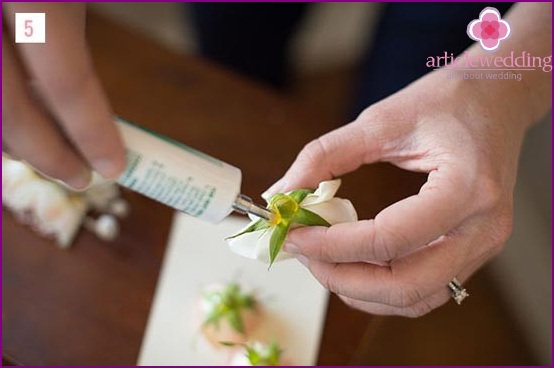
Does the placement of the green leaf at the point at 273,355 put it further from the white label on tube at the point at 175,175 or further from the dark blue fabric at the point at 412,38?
the dark blue fabric at the point at 412,38

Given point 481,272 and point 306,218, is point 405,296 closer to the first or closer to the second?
point 306,218

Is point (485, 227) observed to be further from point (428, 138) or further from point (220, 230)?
point (220, 230)

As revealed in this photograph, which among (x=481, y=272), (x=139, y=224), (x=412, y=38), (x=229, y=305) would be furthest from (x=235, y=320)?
(x=481, y=272)

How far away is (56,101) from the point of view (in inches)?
15.0

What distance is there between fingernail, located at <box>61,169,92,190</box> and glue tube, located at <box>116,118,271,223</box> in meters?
0.02

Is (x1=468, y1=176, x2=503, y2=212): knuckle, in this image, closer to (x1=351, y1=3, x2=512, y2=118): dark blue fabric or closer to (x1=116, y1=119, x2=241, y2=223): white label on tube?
(x1=116, y1=119, x2=241, y2=223): white label on tube

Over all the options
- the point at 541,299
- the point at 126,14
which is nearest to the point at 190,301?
the point at 541,299

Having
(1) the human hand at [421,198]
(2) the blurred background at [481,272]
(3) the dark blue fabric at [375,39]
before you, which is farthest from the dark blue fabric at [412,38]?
(1) the human hand at [421,198]

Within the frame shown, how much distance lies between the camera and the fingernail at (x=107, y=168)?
1.38 feet

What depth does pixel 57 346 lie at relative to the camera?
0.55 metres

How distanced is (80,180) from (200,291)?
0.19 meters

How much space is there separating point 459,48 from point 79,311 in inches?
19.2

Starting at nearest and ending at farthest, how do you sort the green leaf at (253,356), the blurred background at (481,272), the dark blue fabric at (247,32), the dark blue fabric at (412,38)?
the green leaf at (253,356) < the dark blue fabric at (412,38) < the dark blue fabric at (247,32) < the blurred background at (481,272)

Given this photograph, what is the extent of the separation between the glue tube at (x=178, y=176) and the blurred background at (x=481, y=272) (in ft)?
1.58
